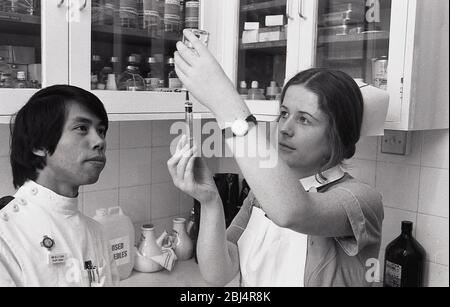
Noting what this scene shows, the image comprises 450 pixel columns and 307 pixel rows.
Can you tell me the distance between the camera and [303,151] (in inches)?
32.1

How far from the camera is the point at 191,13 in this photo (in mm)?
1211

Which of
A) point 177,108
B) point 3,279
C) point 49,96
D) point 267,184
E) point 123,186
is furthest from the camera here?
point 123,186

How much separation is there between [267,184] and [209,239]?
25 centimetres

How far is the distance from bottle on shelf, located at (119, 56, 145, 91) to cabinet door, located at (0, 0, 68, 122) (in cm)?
19

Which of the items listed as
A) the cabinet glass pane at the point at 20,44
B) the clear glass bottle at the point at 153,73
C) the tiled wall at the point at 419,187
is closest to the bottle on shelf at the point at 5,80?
the cabinet glass pane at the point at 20,44

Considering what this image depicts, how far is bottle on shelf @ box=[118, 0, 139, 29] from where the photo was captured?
43.3 inches

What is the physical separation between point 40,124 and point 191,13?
0.54 metres

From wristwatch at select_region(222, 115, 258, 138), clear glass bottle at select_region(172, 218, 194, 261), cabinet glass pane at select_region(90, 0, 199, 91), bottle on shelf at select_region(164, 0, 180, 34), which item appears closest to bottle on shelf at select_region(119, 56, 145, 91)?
cabinet glass pane at select_region(90, 0, 199, 91)

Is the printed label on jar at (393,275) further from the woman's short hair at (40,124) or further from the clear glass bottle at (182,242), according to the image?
the woman's short hair at (40,124)

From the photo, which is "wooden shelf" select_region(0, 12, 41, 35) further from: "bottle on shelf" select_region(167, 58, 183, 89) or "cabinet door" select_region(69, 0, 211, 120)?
"bottle on shelf" select_region(167, 58, 183, 89)

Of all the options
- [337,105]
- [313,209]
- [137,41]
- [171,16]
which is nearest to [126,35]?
[137,41]

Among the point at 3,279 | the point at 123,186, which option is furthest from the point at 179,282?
the point at 3,279

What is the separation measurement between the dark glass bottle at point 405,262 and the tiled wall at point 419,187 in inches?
1.1

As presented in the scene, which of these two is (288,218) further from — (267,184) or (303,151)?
(303,151)
